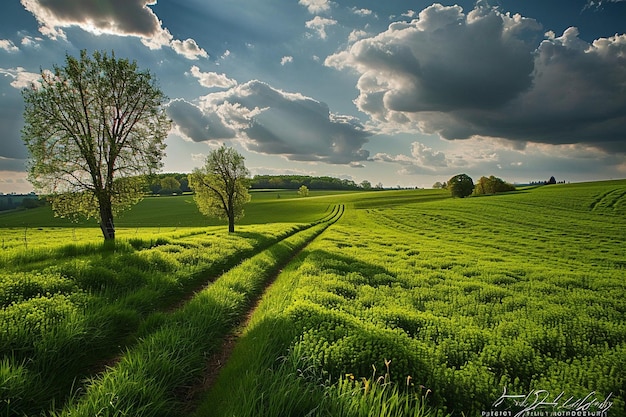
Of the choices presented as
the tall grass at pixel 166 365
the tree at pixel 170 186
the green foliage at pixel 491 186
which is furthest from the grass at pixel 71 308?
the tree at pixel 170 186

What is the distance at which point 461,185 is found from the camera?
9831cm

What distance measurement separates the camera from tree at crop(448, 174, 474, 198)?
9806 centimetres

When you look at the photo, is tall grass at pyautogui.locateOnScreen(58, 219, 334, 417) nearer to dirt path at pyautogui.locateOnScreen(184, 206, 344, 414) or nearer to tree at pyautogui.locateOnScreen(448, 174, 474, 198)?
dirt path at pyautogui.locateOnScreen(184, 206, 344, 414)

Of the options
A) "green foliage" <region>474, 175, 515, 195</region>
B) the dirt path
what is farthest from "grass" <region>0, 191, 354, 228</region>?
"green foliage" <region>474, 175, 515, 195</region>

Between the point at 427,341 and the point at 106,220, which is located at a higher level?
the point at 106,220

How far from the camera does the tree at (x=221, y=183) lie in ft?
129

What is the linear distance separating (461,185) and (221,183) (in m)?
87.2

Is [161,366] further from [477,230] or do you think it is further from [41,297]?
[477,230]

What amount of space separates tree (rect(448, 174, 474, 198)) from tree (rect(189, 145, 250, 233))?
83.0m

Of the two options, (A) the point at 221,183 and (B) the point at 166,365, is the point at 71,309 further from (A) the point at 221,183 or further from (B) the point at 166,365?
(A) the point at 221,183

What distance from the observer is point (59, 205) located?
1911cm

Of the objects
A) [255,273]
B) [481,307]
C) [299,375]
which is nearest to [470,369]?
[299,375]

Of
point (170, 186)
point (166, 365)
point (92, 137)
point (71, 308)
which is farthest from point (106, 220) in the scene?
point (170, 186)

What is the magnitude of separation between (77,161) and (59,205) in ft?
10.7
